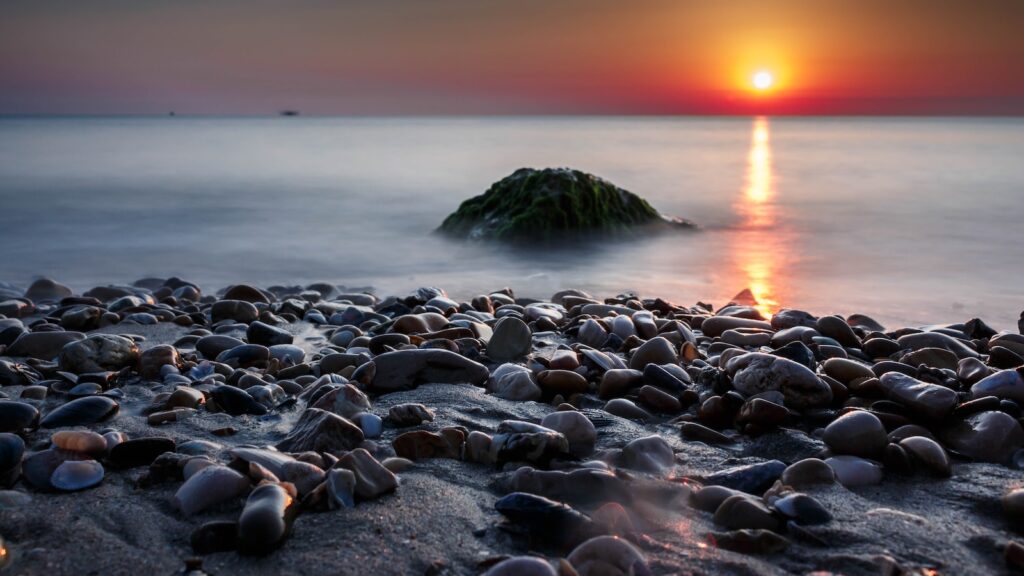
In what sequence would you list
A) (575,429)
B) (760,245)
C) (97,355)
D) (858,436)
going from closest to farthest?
(858,436), (575,429), (97,355), (760,245)

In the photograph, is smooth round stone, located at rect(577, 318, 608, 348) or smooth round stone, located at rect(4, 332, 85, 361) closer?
smooth round stone, located at rect(4, 332, 85, 361)

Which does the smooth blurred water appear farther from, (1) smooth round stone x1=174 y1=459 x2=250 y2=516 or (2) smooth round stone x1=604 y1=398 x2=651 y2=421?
(1) smooth round stone x1=174 y1=459 x2=250 y2=516

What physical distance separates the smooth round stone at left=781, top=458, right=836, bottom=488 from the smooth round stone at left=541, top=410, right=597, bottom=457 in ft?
1.65

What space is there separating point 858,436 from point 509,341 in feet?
4.46

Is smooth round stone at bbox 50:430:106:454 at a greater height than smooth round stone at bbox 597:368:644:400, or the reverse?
smooth round stone at bbox 50:430:106:454

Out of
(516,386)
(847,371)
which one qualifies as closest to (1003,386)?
(847,371)

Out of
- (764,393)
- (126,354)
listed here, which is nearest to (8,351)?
(126,354)

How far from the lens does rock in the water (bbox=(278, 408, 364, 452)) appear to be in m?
1.97

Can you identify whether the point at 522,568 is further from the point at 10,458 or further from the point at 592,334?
the point at 592,334

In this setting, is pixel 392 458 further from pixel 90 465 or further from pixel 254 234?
pixel 254 234

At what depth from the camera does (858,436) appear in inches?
76.9

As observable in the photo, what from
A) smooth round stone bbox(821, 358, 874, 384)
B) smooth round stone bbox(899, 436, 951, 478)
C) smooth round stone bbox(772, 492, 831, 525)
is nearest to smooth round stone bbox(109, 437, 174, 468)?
smooth round stone bbox(772, 492, 831, 525)

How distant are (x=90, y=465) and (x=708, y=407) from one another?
1670mm

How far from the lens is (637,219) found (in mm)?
8516
